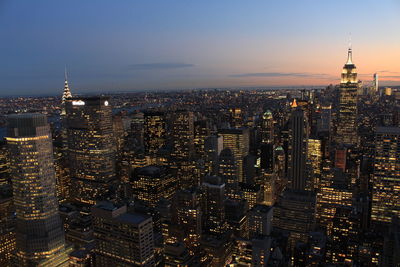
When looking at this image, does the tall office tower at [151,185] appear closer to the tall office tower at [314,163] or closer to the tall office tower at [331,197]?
the tall office tower at [331,197]

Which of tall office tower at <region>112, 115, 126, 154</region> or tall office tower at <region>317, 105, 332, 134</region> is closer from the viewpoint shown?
tall office tower at <region>112, 115, 126, 154</region>

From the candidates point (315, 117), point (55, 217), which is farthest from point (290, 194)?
point (315, 117)

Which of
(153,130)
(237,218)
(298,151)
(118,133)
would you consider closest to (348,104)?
(298,151)

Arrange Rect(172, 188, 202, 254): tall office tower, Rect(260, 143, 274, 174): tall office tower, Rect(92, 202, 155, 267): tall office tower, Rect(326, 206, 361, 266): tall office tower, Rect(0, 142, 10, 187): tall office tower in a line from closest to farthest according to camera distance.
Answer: Rect(92, 202, 155, 267): tall office tower → Rect(326, 206, 361, 266): tall office tower → Rect(172, 188, 202, 254): tall office tower → Rect(0, 142, 10, 187): tall office tower → Rect(260, 143, 274, 174): tall office tower

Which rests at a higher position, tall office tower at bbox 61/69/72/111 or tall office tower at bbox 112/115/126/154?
tall office tower at bbox 61/69/72/111

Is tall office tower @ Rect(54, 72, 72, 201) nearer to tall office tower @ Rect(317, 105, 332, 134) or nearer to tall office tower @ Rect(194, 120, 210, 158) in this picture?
tall office tower @ Rect(194, 120, 210, 158)

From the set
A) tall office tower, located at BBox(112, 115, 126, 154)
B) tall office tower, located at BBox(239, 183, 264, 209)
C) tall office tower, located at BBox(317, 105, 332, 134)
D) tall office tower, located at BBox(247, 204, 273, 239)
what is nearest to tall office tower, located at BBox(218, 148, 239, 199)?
tall office tower, located at BBox(239, 183, 264, 209)

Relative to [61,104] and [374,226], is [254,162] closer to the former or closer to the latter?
[374,226]
